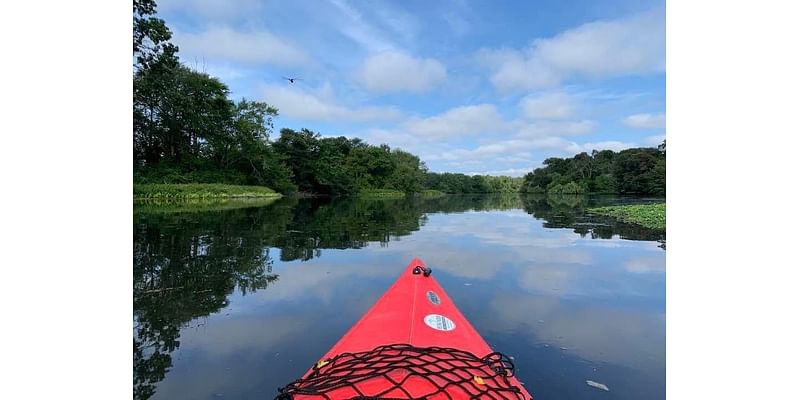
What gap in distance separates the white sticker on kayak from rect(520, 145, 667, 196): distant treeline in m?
38.0

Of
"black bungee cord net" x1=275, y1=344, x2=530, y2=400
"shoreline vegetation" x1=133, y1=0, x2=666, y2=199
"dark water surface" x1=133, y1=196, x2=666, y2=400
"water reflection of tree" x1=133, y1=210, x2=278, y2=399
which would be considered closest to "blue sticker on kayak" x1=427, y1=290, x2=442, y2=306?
"dark water surface" x1=133, y1=196, x2=666, y2=400

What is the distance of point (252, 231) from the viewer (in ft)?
25.6

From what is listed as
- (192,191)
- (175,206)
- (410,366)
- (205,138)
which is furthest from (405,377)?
(205,138)

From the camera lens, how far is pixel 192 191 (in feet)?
65.5

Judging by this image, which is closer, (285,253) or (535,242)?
(285,253)

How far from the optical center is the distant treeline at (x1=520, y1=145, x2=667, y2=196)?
130 ft

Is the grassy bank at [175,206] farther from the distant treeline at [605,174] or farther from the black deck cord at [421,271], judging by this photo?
the distant treeline at [605,174]

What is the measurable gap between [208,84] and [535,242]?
24099 mm

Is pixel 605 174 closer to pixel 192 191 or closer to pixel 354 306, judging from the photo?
pixel 192 191

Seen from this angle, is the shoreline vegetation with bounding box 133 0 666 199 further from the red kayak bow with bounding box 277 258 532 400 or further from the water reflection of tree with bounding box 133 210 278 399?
the red kayak bow with bounding box 277 258 532 400

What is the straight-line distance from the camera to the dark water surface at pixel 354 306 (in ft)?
6.96
